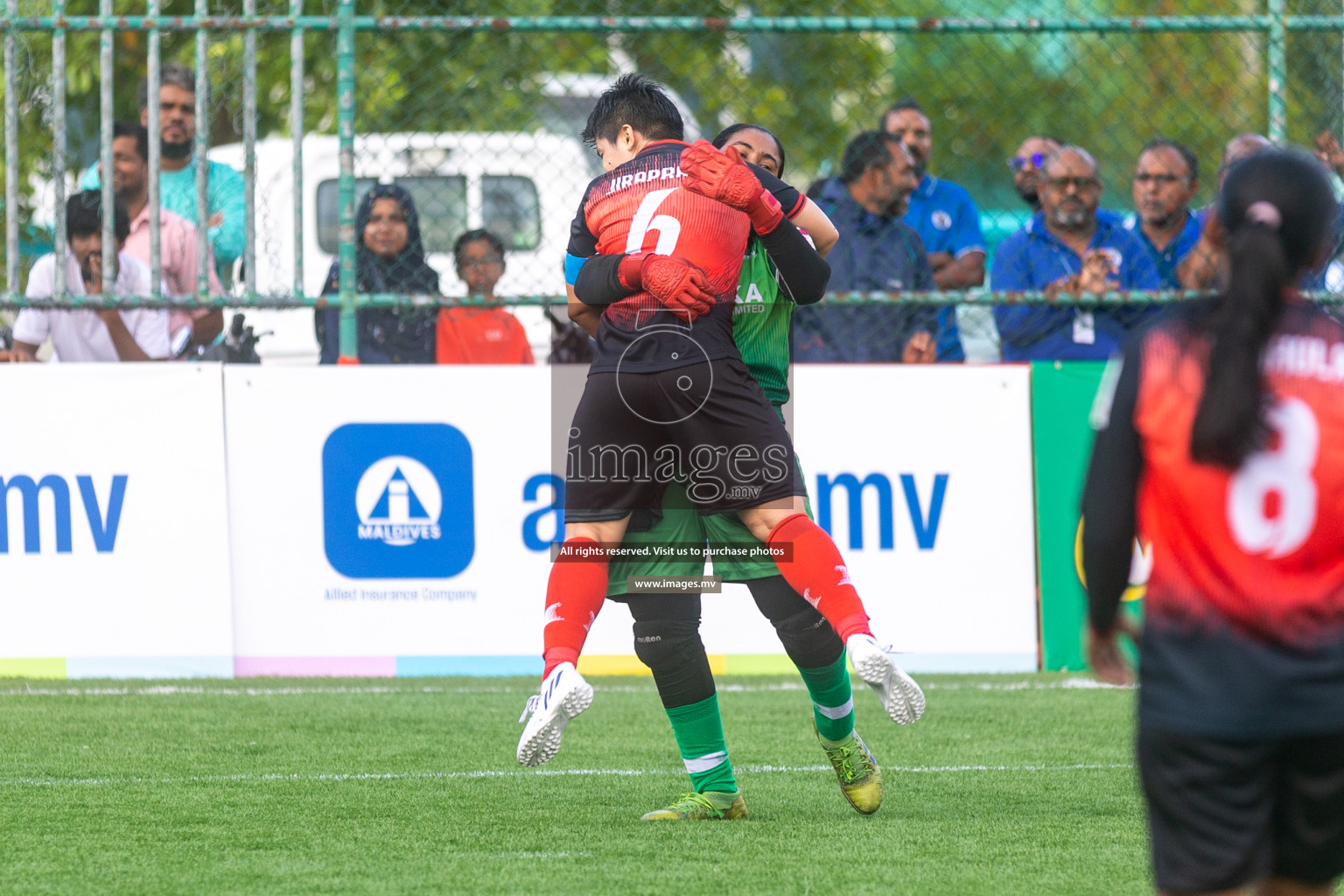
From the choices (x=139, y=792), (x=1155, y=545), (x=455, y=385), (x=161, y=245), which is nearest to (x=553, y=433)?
(x=455, y=385)

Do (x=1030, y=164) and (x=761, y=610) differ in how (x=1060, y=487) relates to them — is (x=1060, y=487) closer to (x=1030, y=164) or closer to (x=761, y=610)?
(x=1030, y=164)

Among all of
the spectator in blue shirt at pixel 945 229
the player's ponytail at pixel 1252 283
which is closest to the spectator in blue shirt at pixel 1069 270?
the spectator in blue shirt at pixel 945 229

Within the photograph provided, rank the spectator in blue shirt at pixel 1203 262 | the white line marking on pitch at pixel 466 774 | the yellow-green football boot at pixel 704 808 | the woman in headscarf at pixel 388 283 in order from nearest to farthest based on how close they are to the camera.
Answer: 1. the yellow-green football boot at pixel 704 808
2. the white line marking on pitch at pixel 466 774
3. the spectator in blue shirt at pixel 1203 262
4. the woman in headscarf at pixel 388 283

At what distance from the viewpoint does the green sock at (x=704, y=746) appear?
15.5ft

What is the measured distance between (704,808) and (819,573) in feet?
2.41

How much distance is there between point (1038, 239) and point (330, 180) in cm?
614

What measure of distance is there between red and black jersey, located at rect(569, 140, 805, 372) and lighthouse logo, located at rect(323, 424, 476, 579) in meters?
2.90

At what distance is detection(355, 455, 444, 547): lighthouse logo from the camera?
7.43 metres

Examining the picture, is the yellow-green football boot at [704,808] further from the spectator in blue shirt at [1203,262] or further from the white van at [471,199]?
the white van at [471,199]

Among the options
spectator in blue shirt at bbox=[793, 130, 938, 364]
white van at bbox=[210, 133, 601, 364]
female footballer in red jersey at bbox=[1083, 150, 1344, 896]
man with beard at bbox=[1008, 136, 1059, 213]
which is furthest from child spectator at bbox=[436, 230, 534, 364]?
female footballer in red jersey at bbox=[1083, 150, 1344, 896]

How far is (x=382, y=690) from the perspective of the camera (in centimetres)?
712

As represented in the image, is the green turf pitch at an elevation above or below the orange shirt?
below

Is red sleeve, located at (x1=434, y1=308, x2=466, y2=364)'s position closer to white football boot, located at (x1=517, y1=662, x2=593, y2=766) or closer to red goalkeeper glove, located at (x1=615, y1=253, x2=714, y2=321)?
red goalkeeper glove, located at (x1=615, y1=253, x2=714, y2=321)

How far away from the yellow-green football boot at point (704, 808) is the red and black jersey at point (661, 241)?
1183mm
